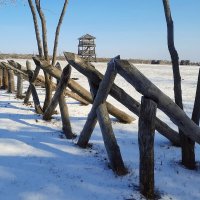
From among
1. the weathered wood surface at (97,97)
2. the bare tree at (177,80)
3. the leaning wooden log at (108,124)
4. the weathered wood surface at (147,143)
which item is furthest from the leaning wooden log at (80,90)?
the weathered wood surface at (147,143)

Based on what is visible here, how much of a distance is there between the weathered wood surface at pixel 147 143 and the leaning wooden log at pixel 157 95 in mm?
196

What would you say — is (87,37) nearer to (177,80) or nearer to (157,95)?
(177,80)

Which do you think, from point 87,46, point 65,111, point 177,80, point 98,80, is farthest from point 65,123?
point 87,46

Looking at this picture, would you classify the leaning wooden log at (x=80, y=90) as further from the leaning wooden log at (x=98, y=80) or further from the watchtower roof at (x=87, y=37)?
the watchtower roof at (x=87, y=37)

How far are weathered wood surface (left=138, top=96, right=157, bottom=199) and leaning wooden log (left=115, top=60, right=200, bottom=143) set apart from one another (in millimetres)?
196

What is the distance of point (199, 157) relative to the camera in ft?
22.2

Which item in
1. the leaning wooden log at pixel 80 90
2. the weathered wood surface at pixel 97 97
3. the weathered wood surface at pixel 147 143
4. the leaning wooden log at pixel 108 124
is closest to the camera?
the weathered wood surface at pixel 147 143

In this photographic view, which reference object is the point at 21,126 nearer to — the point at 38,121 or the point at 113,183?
the point at 38,121

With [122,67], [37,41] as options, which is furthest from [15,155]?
[37,41]

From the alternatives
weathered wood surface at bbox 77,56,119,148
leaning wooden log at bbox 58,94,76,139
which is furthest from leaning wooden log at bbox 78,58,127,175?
leaning wooden log at bbox 58,94,76,139

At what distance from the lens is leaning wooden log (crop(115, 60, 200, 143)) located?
491 cm

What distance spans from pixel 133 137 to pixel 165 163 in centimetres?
186

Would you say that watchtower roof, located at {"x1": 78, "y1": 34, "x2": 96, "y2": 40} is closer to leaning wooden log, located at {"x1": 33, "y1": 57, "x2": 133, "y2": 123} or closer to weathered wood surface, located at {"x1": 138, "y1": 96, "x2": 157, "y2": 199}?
leaning wooden log, located at {"x1": 33, "y1": 57, "x2": 133, "y2": 123}

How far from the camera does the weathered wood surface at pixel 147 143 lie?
187 inches
